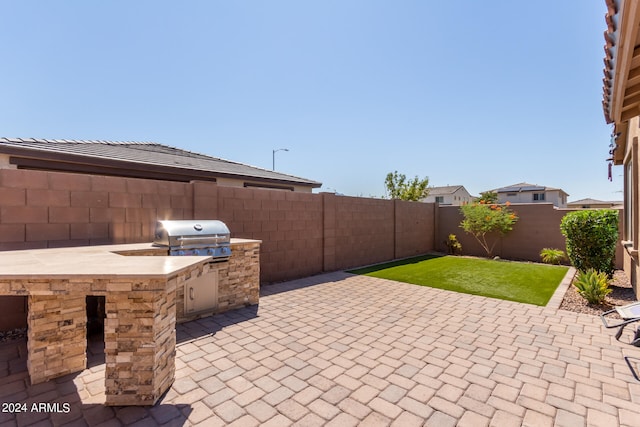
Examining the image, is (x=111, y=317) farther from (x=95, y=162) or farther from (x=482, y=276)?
(x=482, y=276)

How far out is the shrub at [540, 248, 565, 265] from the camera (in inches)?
476

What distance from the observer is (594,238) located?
819 cm

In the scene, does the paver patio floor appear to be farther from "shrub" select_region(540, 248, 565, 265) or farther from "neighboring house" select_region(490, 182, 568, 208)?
"neighboring house" select_region(490, 182, 568, 208)

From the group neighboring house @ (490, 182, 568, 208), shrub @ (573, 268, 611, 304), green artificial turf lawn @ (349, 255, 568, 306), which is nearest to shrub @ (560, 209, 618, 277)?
green artificial turf lawn @ (349, 255, 568, 306)

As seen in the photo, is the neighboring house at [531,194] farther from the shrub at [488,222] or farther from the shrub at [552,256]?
the shrub at [552,256]

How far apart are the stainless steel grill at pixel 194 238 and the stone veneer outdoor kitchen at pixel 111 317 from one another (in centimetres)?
155

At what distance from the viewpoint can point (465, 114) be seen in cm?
1372

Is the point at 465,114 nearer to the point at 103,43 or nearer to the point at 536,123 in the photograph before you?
the point at 536,123

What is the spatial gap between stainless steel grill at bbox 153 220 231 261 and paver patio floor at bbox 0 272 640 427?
1296 millimetres

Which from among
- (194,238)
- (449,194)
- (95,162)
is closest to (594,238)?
(194,238)

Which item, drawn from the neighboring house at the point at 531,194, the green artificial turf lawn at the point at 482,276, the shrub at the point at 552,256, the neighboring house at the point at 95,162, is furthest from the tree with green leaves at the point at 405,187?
the neighboring house at the point at 95,162

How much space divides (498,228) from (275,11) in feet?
42.2

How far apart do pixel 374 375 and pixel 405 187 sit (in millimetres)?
31245

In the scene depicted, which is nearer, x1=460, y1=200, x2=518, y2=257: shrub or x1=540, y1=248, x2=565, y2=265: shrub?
x1=540, y1=248, x2=565, y2=265: shrub
